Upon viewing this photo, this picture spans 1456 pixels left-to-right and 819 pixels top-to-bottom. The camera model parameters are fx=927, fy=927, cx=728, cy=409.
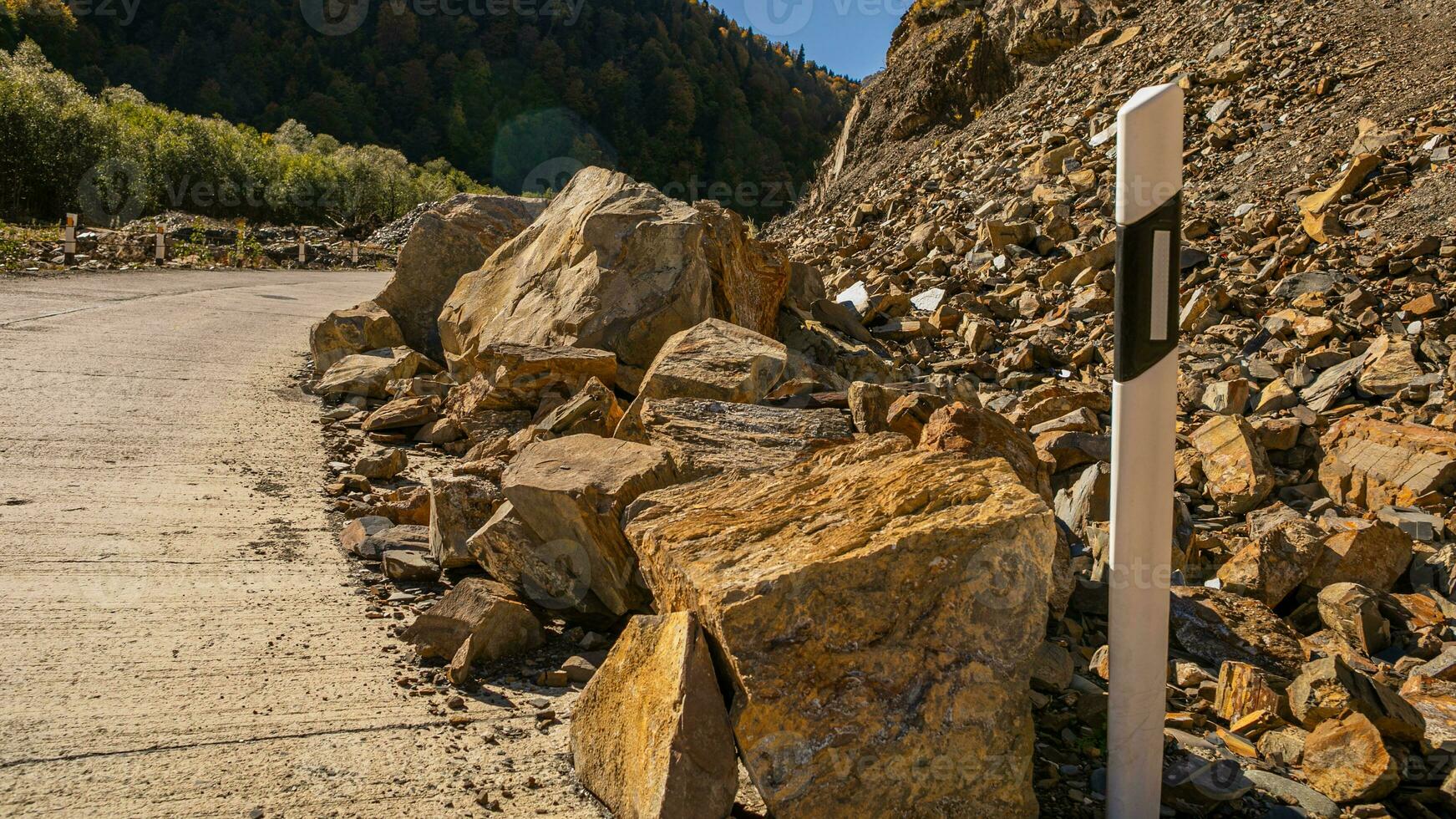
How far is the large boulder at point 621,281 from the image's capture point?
557 cm

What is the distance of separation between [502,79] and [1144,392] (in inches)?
3616

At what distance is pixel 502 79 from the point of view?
85750 mm

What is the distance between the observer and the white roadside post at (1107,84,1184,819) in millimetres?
1821

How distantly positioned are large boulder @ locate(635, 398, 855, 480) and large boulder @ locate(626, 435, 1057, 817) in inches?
41.2

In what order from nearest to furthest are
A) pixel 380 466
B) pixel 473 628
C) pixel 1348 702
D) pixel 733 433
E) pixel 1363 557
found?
1. pixel 1348 702
2. pixel 473 628
3. pixel 733 433
4. pixel 1363 557
5. pixel 380 466

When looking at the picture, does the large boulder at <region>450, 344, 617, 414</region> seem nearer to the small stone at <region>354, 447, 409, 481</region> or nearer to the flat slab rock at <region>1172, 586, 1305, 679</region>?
the small stone at <region>354, 447, 409, 481</region>

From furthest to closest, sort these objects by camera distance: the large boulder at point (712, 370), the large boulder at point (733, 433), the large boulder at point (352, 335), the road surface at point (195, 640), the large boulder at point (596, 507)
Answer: the large boulder at point (352, 335) < the large boulder at point (712, 370) < the large boulder at point (733, 433) < the large boulder at point (596, 507) < the road surface at point (195, 640)

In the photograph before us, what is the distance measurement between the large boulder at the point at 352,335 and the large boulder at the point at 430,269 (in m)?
0.25

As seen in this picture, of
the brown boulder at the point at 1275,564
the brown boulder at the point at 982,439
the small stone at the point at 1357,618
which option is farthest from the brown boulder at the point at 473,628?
the small stone at the point at 1357,618

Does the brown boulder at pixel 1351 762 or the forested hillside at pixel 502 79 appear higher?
the forested hillside at pixel 502 79

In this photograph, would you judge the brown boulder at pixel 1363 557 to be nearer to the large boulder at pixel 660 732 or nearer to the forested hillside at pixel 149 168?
the large boulder at pixel 660 732

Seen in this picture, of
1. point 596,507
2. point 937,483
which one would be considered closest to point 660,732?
point 937,483

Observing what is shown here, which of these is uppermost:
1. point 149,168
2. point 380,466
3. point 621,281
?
point 149,168

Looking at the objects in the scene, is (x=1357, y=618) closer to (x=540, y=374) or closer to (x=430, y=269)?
(x=540, y=374)
